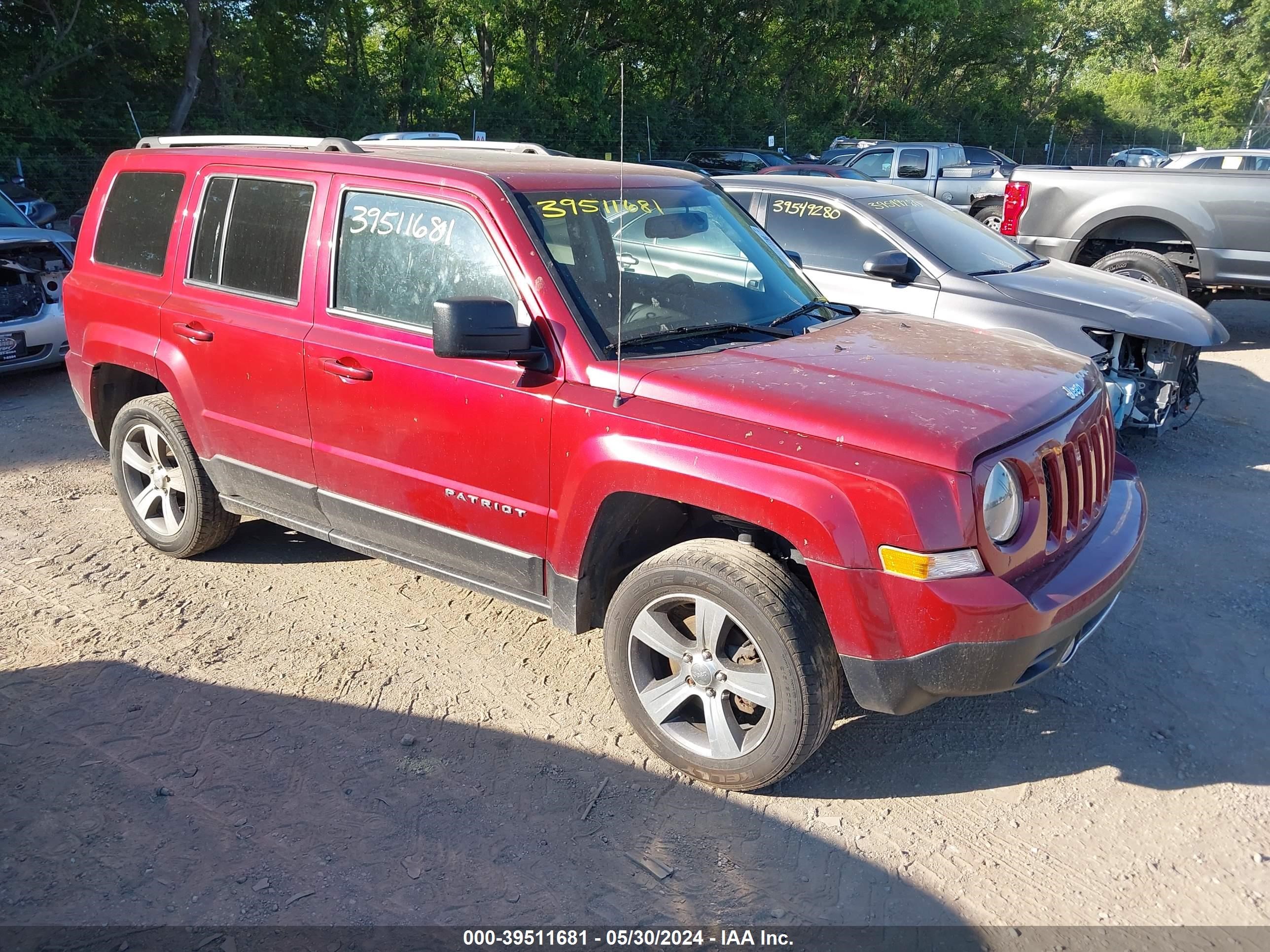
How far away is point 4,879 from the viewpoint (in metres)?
2.91

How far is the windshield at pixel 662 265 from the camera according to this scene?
361 cm

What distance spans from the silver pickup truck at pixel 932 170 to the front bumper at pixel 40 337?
1231 cm

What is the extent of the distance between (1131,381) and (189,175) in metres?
5.61

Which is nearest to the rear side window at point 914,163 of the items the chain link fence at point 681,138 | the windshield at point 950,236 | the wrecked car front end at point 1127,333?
the chain link fence at point 681,138

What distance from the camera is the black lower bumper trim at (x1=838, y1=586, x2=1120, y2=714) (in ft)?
9.49

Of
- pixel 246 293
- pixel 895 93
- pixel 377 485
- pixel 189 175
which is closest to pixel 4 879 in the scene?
pixel 377 485

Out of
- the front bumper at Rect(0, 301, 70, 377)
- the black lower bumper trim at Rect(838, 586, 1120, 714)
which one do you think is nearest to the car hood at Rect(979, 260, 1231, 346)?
the black lower bumper trim at Rect(838, 586, 1120, 714)

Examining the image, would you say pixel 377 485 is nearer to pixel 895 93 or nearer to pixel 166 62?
pixel 166 62

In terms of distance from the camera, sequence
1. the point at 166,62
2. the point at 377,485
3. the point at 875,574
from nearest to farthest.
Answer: the point at 875,574, the point at 377,485, the point at 166,62

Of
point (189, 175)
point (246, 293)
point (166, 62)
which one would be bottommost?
point (246, 293)

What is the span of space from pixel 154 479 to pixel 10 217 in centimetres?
590

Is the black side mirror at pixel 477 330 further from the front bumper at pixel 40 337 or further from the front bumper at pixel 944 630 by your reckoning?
the front bumper at pixel 40 337

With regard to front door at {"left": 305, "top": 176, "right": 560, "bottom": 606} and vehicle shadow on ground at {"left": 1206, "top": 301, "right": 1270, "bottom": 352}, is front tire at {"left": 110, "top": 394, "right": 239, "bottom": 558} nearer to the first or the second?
front door at {"left": 305, "top": 176, "right": 560, "bottom": 606}

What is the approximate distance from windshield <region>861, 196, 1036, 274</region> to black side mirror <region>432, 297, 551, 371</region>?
4.36m
